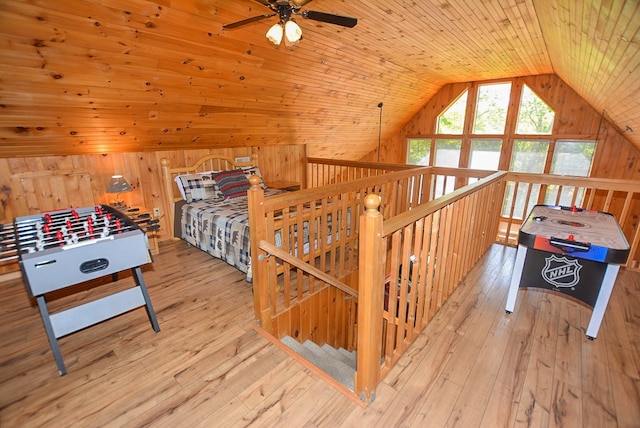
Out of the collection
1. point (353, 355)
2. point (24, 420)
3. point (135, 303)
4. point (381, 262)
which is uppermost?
point (381, 262)

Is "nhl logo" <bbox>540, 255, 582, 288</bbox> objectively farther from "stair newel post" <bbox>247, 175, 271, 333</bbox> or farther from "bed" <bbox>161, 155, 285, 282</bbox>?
"bed" <bbox>161, 155, 285, 282</bbox>

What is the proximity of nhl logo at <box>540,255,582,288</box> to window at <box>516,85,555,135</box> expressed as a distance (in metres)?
4.79

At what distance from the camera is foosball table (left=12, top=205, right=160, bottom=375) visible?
5.27ft

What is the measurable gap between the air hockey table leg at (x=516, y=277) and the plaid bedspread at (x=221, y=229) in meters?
2.06

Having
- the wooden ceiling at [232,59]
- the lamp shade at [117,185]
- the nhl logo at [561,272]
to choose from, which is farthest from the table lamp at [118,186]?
the nhl logo at [561,272]

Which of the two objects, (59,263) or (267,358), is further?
(267,358)

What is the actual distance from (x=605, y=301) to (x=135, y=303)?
3.01 metres

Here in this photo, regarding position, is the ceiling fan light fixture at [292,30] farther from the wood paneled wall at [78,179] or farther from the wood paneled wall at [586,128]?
the wood paneled wall at [586,128]

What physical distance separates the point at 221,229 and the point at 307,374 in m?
1.73

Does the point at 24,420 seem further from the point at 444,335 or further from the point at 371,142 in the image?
the point at 371,142

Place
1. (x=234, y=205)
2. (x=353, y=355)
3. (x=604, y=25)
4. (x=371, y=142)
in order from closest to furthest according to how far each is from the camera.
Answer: (x=604, y=25)
(x=353, y=355)
(x=234, y=205)
(x=371, y=142)

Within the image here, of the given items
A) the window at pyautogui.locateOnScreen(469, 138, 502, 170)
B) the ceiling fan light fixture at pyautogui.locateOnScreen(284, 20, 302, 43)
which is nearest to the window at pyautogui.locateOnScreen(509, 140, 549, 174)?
the window at pyautogui.locateOnScreen(469, 138, 502, 170)

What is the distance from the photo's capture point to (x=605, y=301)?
1855mm

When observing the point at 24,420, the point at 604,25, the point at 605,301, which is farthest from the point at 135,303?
the point at 604,25
